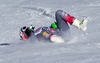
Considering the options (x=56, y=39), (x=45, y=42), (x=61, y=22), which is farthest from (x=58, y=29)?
(x=56, y=39)

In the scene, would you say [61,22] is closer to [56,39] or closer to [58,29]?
[58,29]

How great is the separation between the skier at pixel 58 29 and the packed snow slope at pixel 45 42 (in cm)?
16

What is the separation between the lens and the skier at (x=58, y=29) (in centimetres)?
917

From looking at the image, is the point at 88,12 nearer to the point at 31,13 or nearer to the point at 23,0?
the point at 31,13

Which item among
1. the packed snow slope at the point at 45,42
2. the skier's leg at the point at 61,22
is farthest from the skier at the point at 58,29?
the packed snow slope at the point at 45,42

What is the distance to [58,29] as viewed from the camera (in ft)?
31.9

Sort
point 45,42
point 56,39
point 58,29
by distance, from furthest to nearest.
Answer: point 58,29 → point 45,42 → point 56,39

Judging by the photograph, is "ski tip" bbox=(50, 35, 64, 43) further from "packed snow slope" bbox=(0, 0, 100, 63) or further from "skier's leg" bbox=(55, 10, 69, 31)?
"skier's leg" bbox=(55, 10, 69, 31)

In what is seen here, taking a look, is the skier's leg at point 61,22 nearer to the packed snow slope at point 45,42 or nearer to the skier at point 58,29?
the skier at point 58,29

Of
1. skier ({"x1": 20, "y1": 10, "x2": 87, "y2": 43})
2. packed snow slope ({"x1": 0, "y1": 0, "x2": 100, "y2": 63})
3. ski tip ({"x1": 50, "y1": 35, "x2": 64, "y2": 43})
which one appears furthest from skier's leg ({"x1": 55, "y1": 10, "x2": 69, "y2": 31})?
ski tip ({"x1": 50, "y1": 35, "x2": 64, "y2": 43})

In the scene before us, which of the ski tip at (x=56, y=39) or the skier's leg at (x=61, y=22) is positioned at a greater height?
the skier's leg at (x=61, y=22)

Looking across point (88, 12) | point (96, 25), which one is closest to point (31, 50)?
point (96, 25)

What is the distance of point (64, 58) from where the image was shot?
7617 millimetres

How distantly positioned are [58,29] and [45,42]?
17.2 inches
